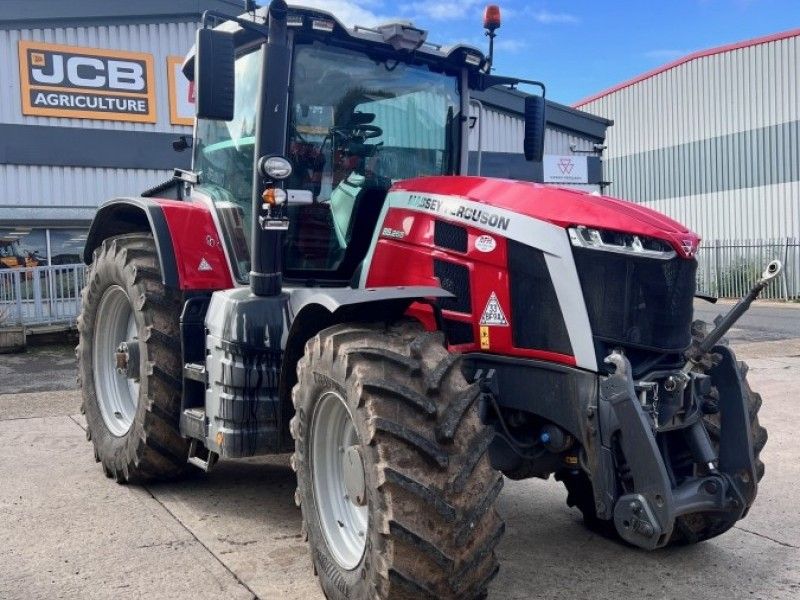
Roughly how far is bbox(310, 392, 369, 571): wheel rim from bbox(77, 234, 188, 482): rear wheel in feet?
4.97

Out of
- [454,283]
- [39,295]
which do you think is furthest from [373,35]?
[39,295]

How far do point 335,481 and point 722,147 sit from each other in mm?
25961

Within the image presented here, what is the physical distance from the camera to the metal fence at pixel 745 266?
23141mm

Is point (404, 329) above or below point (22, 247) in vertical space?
above

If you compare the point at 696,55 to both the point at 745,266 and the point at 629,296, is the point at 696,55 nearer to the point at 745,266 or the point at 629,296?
the point at 745,266

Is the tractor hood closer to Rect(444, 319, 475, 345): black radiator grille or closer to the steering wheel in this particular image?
Rect(444, 319, 475, 345): black radiator grille

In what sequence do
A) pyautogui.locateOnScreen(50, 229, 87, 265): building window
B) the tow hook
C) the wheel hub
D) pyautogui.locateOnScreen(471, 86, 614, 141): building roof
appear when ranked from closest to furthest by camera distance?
1. the wheel hub
2. the tow hook
3. pyautogui.locateOnScreen(50, 229, 87, 265): building window
4. pyautogui.locateOnScreen(471, 86, 614, 141): building roof

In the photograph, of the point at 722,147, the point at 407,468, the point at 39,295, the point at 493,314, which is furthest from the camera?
the point at 722,147

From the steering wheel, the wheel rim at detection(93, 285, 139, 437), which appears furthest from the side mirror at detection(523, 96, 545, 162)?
the wheel rim at detection(93, 285, 139, 437)

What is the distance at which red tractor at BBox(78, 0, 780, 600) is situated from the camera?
3129 millimetres

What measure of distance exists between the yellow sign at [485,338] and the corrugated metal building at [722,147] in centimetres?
2189

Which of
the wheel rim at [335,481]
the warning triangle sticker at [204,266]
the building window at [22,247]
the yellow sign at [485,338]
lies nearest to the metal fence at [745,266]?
the building window at [22,247]

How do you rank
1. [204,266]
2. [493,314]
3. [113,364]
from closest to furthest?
[493,314], [204,266], [113,364]

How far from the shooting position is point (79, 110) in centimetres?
1454
